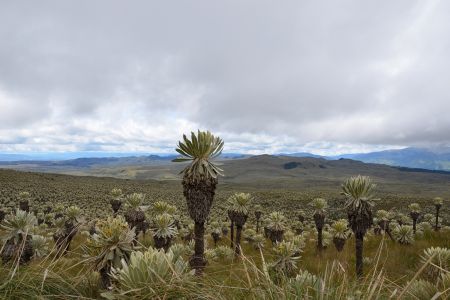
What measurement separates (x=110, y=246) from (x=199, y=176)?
4.21m

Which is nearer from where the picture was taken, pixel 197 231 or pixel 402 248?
pixel 197 231

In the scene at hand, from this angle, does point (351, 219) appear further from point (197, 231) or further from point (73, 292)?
point (73, 292)

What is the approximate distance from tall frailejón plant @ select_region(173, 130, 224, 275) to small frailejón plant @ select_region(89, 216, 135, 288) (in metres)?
4.06

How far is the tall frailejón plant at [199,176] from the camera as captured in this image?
8578mm

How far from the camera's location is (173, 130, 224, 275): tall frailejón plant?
28.1ft

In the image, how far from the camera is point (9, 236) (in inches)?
265

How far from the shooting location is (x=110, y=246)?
4.49 metres

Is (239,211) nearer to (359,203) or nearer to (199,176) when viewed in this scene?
(359,203)

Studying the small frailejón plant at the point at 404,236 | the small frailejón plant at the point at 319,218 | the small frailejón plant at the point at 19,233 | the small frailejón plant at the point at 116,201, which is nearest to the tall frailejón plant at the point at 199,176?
the small frailejón plant at the point at 19,233

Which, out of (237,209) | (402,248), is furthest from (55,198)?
(402,248)

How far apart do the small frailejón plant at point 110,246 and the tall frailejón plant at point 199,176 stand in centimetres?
406

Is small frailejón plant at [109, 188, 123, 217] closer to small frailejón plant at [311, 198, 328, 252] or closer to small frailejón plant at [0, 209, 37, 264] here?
small frailejón plant at [0, 209, 37, 264]

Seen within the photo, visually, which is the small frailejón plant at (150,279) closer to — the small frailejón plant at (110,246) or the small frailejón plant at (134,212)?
the small frailejón plant at (110,246)

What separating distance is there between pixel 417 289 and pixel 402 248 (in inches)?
560
